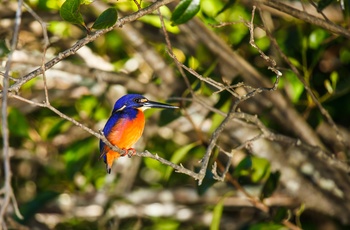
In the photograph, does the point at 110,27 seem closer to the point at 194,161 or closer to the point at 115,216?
the point at 115,216

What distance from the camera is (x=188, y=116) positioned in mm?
4535

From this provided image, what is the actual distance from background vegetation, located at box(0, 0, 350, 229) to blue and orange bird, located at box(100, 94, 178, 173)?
0.41 m

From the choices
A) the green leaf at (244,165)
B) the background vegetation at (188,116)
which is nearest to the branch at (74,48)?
the background vegetation at (188,116)

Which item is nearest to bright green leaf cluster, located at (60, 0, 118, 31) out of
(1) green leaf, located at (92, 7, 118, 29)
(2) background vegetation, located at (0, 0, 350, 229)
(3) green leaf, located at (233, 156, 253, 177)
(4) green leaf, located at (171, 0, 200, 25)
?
(1) green leaf, located at (92, 7, 118, 29)

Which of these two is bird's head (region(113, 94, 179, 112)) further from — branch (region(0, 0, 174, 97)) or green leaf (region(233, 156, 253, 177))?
branch (region(0, 0, 174, 97))

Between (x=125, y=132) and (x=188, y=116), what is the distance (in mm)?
620

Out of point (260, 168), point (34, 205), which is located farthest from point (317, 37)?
point (34, 205)

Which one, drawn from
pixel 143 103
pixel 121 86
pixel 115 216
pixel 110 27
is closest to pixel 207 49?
pixel 121 86

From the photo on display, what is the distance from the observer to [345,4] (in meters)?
4.39

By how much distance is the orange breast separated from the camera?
13.3 ft

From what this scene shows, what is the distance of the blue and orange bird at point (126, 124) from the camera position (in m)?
4.07

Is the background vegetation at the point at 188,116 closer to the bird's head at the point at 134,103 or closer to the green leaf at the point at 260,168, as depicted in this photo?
the green leaf at the point at 260,168

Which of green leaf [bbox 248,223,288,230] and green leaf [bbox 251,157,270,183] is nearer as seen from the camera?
green leaf [bbox 248,223,288,230]

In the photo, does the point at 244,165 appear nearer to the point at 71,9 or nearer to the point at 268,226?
the point at 268,226
